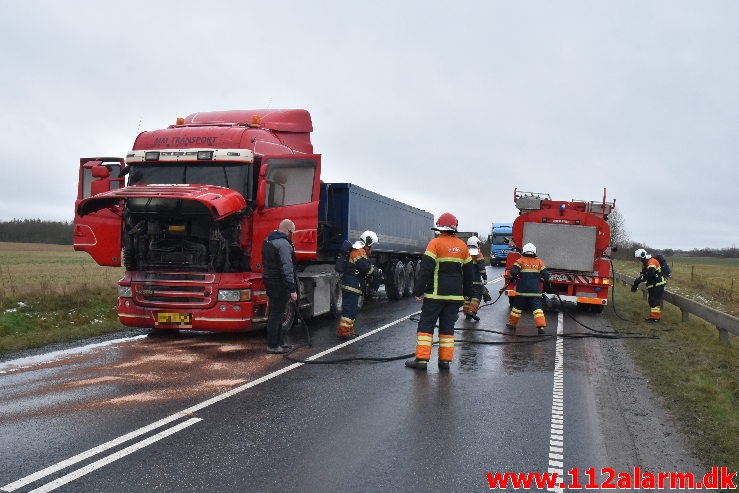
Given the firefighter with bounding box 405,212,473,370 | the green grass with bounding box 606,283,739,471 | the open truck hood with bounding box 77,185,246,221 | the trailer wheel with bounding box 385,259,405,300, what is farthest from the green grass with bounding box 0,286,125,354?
the green grass with bounding box 606,283,739,471

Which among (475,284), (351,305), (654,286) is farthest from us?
(654,286)

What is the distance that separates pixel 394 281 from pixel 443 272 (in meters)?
10.5

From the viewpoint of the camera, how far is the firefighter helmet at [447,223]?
7.93 m

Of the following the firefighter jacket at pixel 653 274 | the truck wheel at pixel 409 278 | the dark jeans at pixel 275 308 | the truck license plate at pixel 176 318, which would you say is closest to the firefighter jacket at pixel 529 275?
the firefighter jacket at pixel 653 274

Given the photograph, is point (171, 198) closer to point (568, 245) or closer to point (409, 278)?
point (568, 245)

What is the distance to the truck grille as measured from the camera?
9305 mm

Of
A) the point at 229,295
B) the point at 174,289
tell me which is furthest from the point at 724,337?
the point at 174,289

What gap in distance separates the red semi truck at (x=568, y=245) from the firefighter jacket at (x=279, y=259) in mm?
7594

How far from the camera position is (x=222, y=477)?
A: 4141 millimetres

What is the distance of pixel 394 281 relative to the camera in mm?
18297

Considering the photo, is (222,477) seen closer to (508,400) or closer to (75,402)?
(75,402)

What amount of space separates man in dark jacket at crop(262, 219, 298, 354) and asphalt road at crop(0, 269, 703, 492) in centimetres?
40

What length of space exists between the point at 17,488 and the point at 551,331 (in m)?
9.84

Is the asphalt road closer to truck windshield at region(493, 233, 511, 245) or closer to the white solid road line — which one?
the white solid road line
